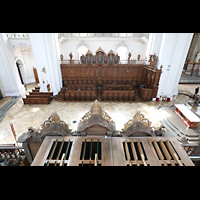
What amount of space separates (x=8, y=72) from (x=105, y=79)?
9679mm

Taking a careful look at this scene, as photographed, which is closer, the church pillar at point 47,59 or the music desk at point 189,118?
the music desk at point 189,118

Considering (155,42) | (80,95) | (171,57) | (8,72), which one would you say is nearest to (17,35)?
(8,72)

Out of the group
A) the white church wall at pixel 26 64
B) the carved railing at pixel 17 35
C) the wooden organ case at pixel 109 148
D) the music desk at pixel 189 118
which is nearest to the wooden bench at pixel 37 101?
the carved railing at pixel 17 35

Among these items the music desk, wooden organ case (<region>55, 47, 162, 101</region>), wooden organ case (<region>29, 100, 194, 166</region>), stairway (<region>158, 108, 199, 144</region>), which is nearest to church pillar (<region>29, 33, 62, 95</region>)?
wooden organ case (<region>55, 47, 162, 101</region>)

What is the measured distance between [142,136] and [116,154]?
107 cm

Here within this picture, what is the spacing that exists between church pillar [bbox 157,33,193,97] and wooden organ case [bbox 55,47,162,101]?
0.92 metres

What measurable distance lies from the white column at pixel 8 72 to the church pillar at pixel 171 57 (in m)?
13.9

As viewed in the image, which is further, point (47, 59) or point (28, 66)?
point (28, 66)

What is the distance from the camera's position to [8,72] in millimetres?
11398

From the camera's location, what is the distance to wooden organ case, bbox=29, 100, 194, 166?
2.63m

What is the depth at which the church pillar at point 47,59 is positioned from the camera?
10250mm

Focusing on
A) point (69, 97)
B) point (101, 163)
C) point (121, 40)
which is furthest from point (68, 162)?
point (121, 40)

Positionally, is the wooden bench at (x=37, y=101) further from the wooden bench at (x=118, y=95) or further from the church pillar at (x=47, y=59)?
the wooden bench at (x=118, y=95)

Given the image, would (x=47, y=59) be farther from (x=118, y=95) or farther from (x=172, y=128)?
(x=172, y=128)
